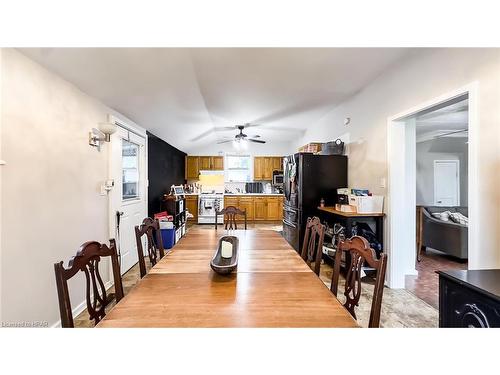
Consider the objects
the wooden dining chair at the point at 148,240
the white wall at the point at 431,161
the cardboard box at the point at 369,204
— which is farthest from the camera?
the white wall at the point at 431,161

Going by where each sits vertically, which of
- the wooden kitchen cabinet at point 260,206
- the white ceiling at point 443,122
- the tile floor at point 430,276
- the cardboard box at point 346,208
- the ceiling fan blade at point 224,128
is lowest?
the tile floor at point 430,276

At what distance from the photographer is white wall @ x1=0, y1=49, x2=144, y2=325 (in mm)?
1506

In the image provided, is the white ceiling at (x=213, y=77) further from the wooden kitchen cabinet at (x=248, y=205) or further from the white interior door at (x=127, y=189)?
the wooden kitchen cabinet at (x=248, y=205)

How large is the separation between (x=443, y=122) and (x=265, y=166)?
4.41 meters

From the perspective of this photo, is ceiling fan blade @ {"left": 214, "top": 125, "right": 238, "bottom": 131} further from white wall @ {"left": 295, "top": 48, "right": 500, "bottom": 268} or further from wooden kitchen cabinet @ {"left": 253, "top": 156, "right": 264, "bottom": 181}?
wooden kitchen cabinet @ {"left": 253, "top": 156, "right": 264, "bottom": 181}

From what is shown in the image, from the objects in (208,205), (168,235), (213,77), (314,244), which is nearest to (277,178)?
(208,205)

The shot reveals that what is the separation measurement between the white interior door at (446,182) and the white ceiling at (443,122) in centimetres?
74

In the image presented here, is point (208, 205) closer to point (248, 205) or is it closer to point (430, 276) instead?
point (248, 205)

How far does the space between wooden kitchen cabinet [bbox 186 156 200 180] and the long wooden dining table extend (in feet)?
19.7

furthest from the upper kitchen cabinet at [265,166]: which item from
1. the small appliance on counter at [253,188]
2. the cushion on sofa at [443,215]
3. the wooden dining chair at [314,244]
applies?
the wooden dining chair at [314,244]

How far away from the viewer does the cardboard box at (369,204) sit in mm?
2787

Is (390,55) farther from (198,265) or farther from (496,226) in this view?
(198,265)

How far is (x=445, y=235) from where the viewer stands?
379 centimetres
